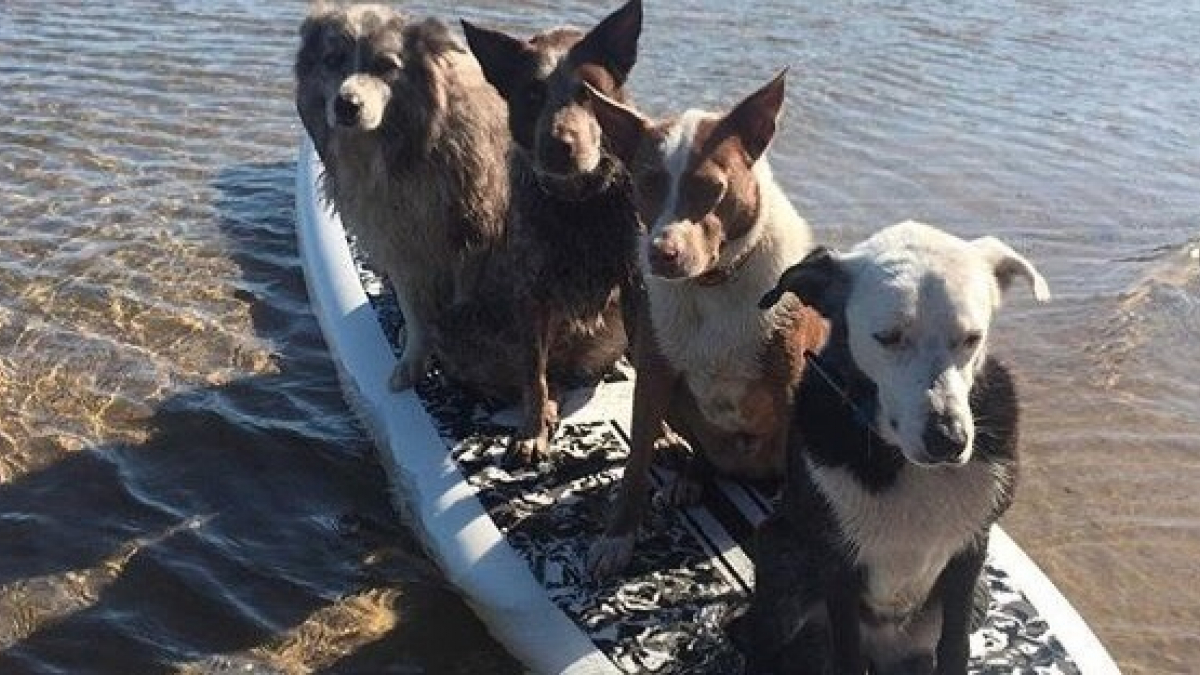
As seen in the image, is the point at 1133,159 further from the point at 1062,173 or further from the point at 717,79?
the point at 717,79

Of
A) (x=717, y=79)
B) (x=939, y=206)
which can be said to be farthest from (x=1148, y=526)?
(x=717, y=79)

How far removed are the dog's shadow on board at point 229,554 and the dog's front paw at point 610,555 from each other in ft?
1.69

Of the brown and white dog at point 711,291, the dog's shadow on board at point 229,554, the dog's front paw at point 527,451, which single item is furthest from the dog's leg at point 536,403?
the brown and white dog at point 711,291

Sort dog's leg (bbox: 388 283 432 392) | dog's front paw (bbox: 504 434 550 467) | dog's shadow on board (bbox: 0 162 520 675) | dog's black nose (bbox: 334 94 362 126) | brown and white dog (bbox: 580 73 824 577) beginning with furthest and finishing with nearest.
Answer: dog's leg (bbox: 388 283 432 392)
dog's black nose (bbox: 334 94 362 126)
dog's front paw (bbox: 504 434 550 467)
dog's shadow on board (bbox: 0 162 520 675)
brown and white dog (bbox: 580 73 824 577)

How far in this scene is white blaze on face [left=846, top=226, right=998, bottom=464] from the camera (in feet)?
10.6

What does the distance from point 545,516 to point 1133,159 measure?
6.80 m

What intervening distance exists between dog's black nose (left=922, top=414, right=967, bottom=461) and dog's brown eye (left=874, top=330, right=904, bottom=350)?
0.69 ft

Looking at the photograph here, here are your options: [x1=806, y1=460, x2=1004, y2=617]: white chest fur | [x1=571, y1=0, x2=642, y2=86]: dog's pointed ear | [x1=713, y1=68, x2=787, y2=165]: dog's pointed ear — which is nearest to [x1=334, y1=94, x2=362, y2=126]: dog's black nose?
[x1=571, y1=0, x2=642, y2=86]: dog's pointed ear

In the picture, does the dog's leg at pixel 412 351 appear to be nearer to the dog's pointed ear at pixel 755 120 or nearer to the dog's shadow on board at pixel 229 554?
the dog's shadow on board at pixel 229 554

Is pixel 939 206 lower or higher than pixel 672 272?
lower

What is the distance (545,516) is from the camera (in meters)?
5.12

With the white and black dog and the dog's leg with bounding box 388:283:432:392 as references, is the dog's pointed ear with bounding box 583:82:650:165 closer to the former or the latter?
the white and black dog

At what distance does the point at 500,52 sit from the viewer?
203 inches

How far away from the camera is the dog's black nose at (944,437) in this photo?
10.5 feet
